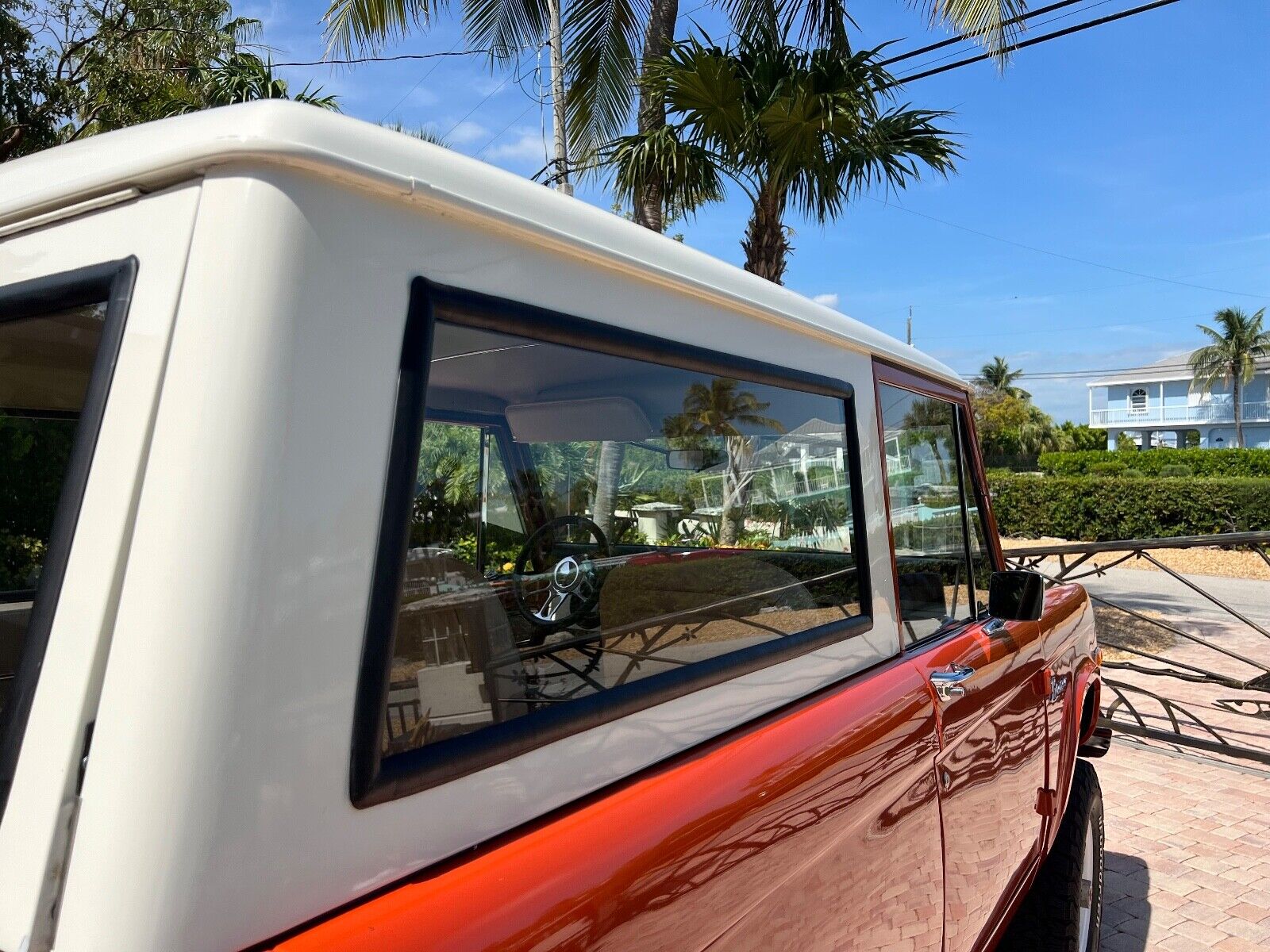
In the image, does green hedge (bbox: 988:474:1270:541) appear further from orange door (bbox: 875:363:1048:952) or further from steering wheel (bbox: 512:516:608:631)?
steering wheel (bbox: 512:516:608:631)

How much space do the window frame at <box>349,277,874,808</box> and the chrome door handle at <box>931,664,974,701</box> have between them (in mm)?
680

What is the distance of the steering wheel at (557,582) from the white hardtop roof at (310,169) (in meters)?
0.45

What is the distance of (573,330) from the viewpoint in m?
1.25

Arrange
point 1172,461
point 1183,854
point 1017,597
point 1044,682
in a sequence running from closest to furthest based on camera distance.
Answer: point 1017,597 < point 1044,682 < point 1183,854 < point 1172,461

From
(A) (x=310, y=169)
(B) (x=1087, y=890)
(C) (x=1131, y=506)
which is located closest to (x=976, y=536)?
(B) (x=1087, y=890)

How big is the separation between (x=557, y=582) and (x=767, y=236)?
745 cm

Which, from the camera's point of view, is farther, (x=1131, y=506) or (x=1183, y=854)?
Result: (x=1131, y=506)

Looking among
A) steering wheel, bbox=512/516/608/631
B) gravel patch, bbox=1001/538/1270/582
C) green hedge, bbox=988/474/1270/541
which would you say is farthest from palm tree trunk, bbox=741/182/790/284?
green hedge, bbox=988/474/1270/541

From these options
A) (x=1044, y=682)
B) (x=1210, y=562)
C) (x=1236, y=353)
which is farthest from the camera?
(x=1236, y=353)

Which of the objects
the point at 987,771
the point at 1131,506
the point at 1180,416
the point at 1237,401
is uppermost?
the point at 1237,401

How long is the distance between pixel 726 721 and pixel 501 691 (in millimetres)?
399

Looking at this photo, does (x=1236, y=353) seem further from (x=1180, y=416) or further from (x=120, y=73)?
(x=120, y=73)

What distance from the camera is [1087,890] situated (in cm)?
302

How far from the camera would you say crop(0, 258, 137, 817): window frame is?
0.87 m
